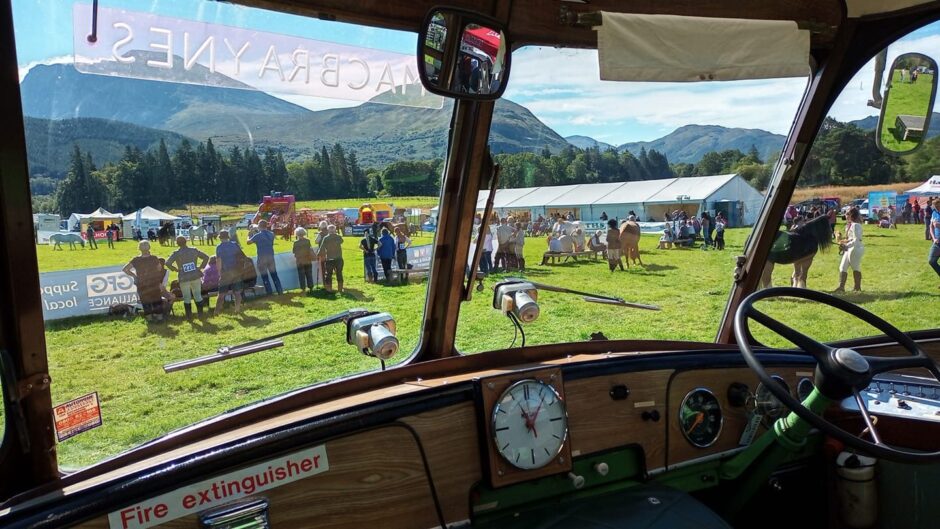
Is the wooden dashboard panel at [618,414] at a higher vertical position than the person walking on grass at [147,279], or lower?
lower

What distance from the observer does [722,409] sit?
2.59 meters

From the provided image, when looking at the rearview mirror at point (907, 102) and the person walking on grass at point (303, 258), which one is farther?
the rearview mirror at point (907, 102)

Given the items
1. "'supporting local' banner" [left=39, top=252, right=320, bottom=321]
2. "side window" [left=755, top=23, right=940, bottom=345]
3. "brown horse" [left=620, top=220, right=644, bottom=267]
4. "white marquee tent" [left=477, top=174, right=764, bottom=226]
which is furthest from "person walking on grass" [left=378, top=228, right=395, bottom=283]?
"side window" [left=755, top=23, right=940, bottom=345]

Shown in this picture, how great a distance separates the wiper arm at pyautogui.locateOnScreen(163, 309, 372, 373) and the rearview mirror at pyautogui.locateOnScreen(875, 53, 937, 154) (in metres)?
2.91

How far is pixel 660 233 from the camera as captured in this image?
312cm

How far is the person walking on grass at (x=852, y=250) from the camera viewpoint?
342 cm

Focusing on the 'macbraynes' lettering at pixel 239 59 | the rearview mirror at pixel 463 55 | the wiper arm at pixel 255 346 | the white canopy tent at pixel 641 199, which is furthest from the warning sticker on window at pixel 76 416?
the rearview mirror at pixel 463 55

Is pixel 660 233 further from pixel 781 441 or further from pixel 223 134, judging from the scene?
pixel 223 134

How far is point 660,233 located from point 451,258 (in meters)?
1.14

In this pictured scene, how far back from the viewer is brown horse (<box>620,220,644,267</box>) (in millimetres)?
A: 3092

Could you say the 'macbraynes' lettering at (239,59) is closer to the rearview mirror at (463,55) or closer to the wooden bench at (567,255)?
the rearview mirror at (463,55)

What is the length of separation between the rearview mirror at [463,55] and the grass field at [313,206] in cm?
50

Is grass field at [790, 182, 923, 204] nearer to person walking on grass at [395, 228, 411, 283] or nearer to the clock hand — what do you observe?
the clock hand

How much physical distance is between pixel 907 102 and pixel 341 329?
3.14 m
